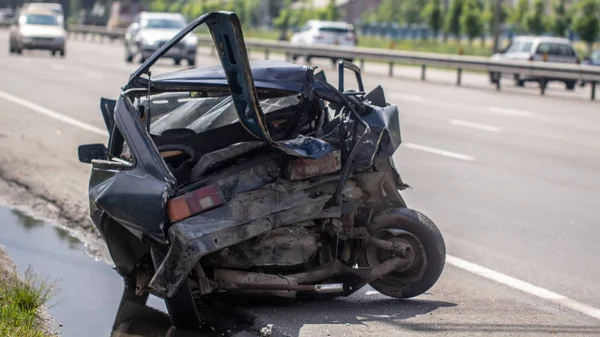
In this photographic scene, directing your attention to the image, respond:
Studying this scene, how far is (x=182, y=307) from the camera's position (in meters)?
6.04

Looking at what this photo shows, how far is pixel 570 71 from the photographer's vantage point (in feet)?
86.1

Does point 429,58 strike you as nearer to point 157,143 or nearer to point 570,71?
point 570,71

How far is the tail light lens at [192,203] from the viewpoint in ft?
19.1

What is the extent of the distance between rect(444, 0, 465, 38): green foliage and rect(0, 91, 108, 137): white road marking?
39.0 metres

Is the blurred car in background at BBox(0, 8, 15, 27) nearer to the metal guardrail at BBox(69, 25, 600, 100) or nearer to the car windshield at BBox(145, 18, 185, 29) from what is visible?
the metal guardrail at BBox(69, 25, 600, 100)

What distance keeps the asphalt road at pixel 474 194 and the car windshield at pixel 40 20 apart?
15.6 meters

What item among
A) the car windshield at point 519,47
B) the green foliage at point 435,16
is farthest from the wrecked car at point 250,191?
the green foliage at point 435,16

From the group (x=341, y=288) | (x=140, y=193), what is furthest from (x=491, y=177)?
(x=140, y=193)

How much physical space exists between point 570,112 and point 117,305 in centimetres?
1597

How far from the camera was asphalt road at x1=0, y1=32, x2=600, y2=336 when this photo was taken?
6371 mm

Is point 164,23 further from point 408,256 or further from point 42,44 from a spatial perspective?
point 408,256

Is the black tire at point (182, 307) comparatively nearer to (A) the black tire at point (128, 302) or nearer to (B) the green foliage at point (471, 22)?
(A) the black tire at point (128, 302)

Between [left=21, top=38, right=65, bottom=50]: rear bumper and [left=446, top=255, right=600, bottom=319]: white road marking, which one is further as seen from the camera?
[left=21, top=38, right=65, bottom=50]: rear bumper

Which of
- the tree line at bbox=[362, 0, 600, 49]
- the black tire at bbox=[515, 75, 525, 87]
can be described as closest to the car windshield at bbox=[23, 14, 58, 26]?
the black tire at bbox=[515, 75, 525, 87]
